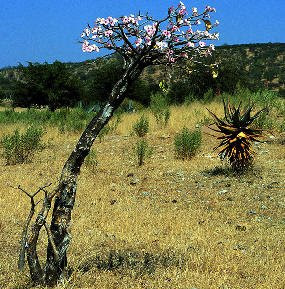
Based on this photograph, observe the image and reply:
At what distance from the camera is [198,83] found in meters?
27.8

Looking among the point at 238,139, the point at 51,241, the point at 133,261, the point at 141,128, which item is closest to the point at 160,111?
the point at 141,128

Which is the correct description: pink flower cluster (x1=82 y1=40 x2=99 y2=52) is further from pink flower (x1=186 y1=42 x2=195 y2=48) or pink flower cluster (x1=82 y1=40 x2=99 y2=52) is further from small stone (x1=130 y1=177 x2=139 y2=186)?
small stone (x1=130 y1=177 x2=139 y2=186)

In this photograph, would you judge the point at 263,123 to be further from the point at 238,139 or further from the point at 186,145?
the point at 238,139

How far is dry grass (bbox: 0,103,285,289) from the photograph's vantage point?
546cm

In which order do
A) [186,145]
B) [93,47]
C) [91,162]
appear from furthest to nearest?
[186,145] < [91,162] < [93,47]

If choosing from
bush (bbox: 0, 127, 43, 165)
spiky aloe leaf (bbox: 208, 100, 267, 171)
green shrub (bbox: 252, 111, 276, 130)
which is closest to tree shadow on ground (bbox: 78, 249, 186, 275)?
spiky aloe leaf (bbox: 208, 100, 267, 171)

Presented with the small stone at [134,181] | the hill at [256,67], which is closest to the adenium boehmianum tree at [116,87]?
the small stone at [134,181]

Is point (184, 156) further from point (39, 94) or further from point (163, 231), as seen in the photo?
point (39, 94)

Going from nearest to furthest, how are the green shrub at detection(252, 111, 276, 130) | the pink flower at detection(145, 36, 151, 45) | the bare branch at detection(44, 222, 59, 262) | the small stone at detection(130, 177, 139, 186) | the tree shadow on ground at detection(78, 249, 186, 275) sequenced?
the bare branch at detection(44, 222, 59, 262), the pink flower at detection(145, 36, 151, 45), the tree shadow on ground at detection(78, 249, 186, 275), the small stone at detection(130, 177, 139, 186), the green shrub at detection(252, 111, 276, 130)

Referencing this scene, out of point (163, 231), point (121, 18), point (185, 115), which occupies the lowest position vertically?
point (163, 231)

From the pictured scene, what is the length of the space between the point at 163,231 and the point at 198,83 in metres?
21.3

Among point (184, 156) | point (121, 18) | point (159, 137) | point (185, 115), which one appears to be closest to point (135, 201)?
point (184, 156)

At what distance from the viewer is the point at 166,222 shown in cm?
759

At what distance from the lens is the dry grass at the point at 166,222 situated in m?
5.46
